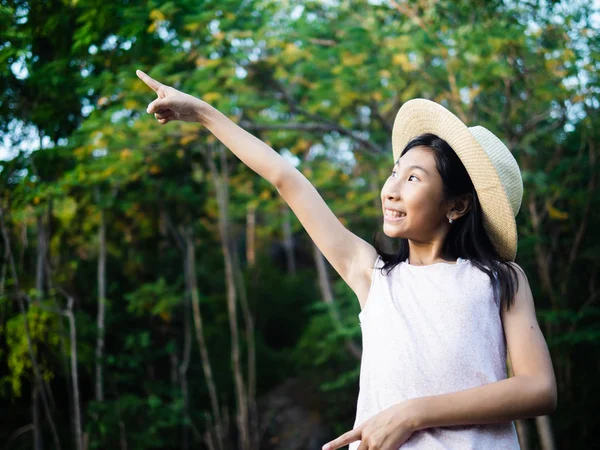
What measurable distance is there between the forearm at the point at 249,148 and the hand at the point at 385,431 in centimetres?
53

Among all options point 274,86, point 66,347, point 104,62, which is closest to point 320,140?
point 274,86

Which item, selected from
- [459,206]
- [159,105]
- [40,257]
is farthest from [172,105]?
[40,257]

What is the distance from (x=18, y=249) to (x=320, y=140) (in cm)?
278

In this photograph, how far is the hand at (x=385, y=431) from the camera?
1063mm

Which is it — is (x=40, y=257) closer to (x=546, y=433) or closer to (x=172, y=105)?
(x=172, y=105)

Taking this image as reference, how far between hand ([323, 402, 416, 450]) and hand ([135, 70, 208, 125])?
0.72m

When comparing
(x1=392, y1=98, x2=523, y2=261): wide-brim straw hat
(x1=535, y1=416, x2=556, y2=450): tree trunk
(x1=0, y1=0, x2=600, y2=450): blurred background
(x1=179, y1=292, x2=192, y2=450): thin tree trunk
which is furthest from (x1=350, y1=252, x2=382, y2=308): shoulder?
(x1=179, y1=292, x2=192, y2=450): thin tree trunk

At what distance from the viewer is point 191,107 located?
4.50ft

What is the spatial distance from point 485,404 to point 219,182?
434 cm

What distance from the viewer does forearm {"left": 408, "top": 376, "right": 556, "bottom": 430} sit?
1071mm

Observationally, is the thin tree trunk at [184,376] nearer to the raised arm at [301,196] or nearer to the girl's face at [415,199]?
the raised arm at [301,196]

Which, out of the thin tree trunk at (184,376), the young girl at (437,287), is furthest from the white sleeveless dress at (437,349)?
the thin tree trunk at (184,376)

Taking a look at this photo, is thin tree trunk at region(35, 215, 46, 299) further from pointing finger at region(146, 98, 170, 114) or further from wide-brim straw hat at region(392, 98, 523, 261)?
wide-brim straw hat at region(392, 98, 523, 261)

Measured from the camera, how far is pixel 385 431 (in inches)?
42.0
